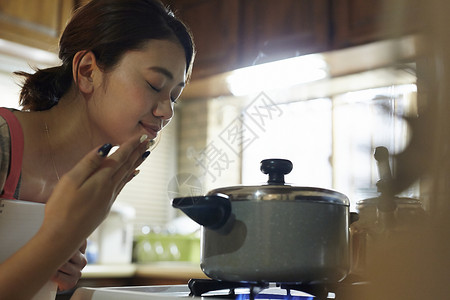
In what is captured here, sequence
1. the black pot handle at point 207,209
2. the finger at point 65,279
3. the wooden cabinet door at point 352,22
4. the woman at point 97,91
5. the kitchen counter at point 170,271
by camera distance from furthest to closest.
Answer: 1. the kitchen counter at point 170,271
2. the wooden cabinet door at point 352,22
3. the woman at point 97,91
4. the finger at point 65,279
5. the black pot handle at point 207,209

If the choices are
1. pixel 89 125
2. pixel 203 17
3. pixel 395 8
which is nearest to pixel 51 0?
pixel 203 17

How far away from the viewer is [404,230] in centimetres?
29

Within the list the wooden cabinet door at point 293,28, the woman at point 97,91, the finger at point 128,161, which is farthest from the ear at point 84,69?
the wooden cabinet door at point 293,28

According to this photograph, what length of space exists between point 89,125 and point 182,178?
0.30 meters

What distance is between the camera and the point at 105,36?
844 mm

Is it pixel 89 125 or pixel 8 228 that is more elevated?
pixel 89 125

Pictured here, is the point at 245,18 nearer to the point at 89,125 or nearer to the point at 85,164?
the point at 89,125

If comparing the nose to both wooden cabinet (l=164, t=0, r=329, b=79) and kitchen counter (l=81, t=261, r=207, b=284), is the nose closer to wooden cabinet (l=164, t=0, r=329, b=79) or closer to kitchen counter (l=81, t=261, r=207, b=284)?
wooden cabinet (l=164, t=0, r=329, b=79)

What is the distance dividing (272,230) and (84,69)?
0.52 meters

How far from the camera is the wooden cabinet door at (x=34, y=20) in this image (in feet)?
6.42

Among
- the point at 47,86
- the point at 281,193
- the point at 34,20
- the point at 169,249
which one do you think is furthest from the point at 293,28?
the point at 281,193

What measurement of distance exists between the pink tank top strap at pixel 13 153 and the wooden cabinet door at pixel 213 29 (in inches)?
49.7

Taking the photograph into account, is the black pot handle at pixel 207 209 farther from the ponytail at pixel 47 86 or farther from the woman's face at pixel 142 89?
the ponytail at pixel 47 86

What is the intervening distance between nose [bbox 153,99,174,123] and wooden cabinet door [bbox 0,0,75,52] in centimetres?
134
